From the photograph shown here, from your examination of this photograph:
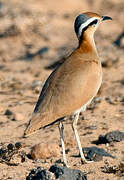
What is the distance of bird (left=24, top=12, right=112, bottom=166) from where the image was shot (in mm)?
5129

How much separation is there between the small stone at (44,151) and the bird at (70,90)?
314 mm

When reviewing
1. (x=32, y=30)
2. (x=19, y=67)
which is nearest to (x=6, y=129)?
(x=19, y=67)

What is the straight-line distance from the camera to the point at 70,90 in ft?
17.3

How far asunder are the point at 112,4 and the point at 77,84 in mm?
12143

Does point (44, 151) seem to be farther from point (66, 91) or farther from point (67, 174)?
point (67, 174)

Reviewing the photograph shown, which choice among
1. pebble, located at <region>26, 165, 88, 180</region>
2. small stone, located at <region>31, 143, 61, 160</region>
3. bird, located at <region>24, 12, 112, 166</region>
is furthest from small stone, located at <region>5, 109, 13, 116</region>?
pebble, located at <region>26, 165, 88, 180</region>

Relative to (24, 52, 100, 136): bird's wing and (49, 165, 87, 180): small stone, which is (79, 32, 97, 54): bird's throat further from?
(49, 165, 87, 180): small stone

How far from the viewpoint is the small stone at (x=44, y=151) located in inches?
221

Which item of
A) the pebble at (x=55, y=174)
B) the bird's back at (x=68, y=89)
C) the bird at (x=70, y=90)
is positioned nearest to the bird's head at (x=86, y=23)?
the bird at (x=70, y=90)

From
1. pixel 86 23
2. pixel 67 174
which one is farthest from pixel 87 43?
pixel 67 174

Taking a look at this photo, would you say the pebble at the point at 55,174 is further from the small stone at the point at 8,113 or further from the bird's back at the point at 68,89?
the small stone at the point at 8,113

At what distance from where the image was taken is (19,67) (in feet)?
34.3

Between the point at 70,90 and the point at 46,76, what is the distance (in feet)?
14.2

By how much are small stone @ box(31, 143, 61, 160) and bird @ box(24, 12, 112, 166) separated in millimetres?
314
